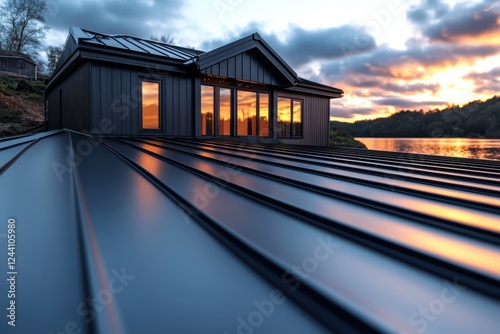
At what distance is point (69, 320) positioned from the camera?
23.4 inches

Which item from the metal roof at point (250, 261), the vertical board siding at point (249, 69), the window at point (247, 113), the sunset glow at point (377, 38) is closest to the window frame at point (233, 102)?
the window at point (247, 113)

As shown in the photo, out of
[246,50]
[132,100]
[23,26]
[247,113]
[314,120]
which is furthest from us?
[23,26]

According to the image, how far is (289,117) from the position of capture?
38.7ft

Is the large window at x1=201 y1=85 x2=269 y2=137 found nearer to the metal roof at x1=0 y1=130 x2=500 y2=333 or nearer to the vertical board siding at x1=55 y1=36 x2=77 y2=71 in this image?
the vertical board siding at x1=55 y1=36 x2=77 y2=71

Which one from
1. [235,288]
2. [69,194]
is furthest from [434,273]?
[69,194]

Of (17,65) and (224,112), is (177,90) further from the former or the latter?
(17,65)

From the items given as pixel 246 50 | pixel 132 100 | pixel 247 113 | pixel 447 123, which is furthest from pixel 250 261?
pixel 447 123

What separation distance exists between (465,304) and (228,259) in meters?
0.55

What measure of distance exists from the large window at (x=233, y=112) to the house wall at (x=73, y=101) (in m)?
3.12

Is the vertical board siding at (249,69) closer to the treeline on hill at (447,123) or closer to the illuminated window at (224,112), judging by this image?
the illuminated window at (224,112)

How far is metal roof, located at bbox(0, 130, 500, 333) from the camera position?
59cm

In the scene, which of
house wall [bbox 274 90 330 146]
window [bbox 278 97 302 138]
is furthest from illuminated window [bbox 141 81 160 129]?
house wall [bbox 274 90 330 146]

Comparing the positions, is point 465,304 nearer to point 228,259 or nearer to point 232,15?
point 228,259

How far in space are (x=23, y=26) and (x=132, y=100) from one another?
1449 inches
